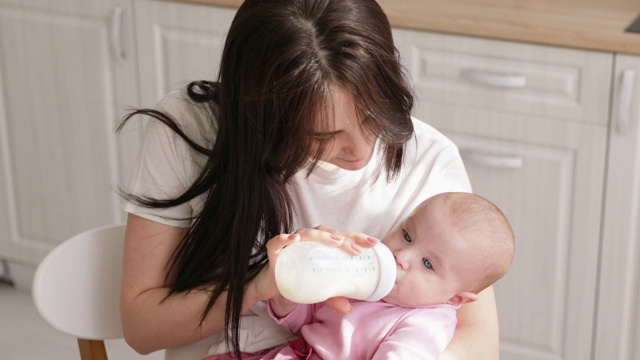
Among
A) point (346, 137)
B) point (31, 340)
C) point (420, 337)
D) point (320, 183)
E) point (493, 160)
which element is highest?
point (346, 137)

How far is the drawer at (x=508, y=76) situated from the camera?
7.55 ft

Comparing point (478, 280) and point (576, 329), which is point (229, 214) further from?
point (576, 329)

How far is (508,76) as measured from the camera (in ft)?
7.75

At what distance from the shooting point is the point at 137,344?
165 cm

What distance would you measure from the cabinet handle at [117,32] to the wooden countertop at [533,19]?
1.01ft

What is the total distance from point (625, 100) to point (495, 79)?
284 millimetres

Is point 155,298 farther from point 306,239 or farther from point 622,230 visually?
point 622,230

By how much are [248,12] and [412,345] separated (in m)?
0.51

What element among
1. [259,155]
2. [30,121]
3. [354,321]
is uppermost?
[259,155]

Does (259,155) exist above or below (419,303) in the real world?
above

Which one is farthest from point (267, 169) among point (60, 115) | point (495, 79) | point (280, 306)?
point (60, 115)

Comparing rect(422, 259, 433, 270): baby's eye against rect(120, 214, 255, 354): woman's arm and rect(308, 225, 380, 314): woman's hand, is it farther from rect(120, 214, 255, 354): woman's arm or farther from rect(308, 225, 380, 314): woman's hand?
rect(120, 214, 255, 354): woman's arm

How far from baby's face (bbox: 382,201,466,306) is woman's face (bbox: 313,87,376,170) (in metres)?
0.15

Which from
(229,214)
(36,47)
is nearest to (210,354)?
(229,214)
